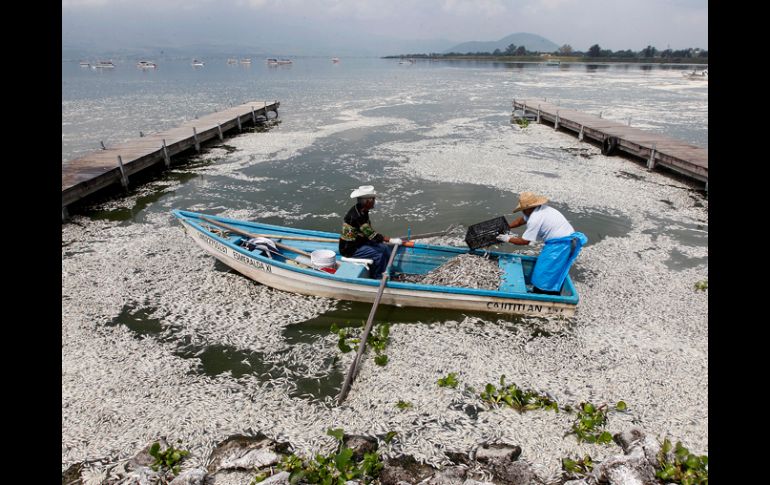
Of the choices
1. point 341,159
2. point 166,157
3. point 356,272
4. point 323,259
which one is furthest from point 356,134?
point 356,272

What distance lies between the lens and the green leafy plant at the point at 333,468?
Answer: 501 cm

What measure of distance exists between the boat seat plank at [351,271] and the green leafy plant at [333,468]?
148 inches

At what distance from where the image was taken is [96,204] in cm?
1547

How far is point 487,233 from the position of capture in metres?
8.92

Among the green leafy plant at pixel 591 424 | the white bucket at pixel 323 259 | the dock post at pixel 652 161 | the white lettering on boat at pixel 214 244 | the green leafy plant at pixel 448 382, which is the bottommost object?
the green leafy plant at pixel 591 424

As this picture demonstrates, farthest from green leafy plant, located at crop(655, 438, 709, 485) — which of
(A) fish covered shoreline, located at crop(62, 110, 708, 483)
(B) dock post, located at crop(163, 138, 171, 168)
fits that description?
(B) dock post, located at crop(163, 138, 171, 168)

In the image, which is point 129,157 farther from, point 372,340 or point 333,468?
point 333,468

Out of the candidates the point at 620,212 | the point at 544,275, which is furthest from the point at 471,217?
the point at 544,275

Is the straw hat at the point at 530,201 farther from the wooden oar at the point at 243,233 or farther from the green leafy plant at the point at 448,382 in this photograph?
the wooden oar at the point at 243,233

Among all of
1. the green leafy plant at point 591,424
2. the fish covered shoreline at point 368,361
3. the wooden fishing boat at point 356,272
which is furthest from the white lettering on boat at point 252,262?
the green leafy plant at point 591,424

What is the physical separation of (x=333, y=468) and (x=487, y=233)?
5.58 m

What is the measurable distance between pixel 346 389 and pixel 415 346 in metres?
1.75

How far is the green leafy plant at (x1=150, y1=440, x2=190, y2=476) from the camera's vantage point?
5.39m
